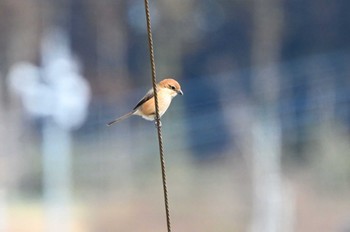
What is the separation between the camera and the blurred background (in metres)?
5.66

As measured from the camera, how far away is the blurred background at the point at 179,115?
566cm

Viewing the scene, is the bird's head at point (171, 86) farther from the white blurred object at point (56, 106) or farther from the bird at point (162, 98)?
the white blurred object at point (56, 106)

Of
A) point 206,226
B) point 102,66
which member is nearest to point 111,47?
point 102,66

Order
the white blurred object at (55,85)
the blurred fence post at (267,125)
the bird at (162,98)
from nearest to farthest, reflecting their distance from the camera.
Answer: the bird at (162,98)
the white blurred object at (55,85)
the blurred fence post at (267,125)

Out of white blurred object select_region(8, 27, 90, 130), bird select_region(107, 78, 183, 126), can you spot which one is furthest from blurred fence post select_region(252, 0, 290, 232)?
bird select_region(107, 78, 183, 126)

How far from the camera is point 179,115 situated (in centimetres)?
569

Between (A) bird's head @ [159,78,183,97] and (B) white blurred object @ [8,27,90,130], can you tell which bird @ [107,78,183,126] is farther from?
(B) white blurred object @ [8,27,90,130]

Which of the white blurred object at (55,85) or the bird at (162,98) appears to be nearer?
the bird at (162,98)

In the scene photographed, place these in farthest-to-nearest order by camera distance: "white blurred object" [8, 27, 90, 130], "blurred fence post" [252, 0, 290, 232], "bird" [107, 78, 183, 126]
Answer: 1. "blurred fence post" [252, 0, 290, 232]
2. "white blurred object" [8, 27, 90, 130]
3. "bird" [107, 78, 183, 126]

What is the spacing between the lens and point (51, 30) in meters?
5.89

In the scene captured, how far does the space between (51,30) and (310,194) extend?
1.90m

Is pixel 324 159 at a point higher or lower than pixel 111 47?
lower

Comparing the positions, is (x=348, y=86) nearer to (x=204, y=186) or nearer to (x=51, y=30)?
(x=204, y=186)

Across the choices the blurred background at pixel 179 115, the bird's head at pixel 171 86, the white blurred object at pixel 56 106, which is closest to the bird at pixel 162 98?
the bird's head at pixel 171 86
